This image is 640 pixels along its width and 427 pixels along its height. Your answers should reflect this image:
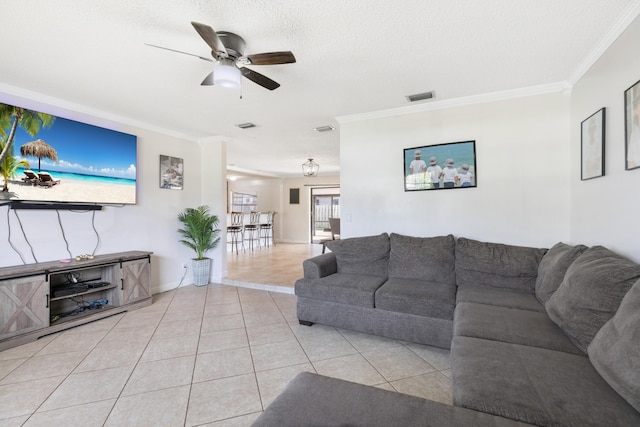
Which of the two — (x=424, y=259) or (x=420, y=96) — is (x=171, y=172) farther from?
(x=424, y=259)

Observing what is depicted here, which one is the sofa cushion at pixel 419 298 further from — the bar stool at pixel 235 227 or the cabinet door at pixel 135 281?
the bar stool at pixel 235 227

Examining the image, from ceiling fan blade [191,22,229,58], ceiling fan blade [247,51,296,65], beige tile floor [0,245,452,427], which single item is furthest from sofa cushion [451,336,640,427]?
ceiling fan blade [191,22,229,58]

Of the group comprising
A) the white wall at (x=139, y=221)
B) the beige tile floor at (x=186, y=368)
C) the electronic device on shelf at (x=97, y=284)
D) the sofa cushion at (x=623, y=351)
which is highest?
the white wall at (x=139, y=221)

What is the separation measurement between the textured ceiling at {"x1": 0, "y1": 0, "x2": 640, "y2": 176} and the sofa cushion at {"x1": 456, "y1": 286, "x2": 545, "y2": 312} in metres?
1.96

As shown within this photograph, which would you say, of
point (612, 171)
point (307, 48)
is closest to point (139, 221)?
point (307, 48)

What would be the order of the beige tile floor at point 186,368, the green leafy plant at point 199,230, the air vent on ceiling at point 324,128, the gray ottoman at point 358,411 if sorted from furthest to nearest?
the green leafy plant at point 199,230, the air vent on ceiling at point 324,128, the beige tile floor at point 186,368, the gray ottoman at point 358,411

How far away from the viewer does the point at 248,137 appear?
483 centimetres

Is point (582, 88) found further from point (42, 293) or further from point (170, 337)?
point (42, 293)

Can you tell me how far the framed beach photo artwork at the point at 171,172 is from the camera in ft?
14.1

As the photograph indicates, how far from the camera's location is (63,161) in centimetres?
312

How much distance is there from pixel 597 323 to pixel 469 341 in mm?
585

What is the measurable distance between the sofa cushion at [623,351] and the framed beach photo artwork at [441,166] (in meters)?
2.17

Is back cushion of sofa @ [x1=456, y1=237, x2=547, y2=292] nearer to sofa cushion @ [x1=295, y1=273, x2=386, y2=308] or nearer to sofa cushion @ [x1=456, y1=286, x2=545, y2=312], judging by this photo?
sofa cushion @ [x1=456, y1=286, x2=545, y2=312]

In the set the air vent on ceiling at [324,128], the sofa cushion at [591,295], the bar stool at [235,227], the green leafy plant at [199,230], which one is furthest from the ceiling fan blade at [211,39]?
the bar stool at [235,227]
